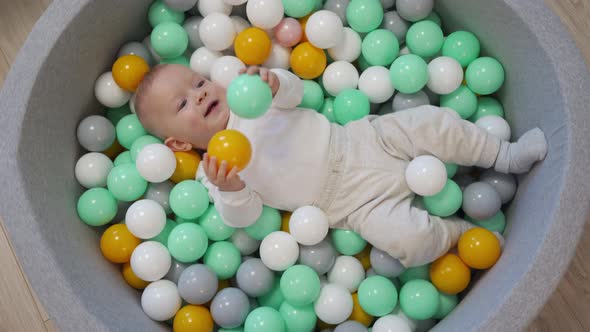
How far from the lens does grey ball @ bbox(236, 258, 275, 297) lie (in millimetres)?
1283

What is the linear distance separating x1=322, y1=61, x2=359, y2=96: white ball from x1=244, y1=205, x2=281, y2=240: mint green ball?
13.7 inches

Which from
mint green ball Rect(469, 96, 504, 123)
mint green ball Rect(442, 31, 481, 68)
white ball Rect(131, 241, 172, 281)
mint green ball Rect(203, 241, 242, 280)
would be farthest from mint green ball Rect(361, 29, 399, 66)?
white ball Rect(131, 241, 172, 281)

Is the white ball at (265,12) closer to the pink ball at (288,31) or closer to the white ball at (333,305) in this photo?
the pink ball at (288,31)

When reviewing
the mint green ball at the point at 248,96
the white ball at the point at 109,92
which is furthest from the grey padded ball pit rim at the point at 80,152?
the mint green ball at the point at 248,96

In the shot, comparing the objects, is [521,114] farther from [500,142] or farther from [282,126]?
[282,126]

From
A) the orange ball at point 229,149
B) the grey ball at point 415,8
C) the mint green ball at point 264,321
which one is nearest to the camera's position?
the orange ball at point 229,149

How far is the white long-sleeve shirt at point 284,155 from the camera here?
1298 millimetres

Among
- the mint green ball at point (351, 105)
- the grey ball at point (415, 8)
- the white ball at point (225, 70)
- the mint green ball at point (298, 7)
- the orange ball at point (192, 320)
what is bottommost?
the orange ball at point (192, 320)

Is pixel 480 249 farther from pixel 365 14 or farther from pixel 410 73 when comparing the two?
pixel 365 14

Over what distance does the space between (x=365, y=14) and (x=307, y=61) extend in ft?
0.59

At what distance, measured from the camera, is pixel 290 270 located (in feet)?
4.13

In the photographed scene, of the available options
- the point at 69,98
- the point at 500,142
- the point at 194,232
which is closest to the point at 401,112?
the point at 500,142

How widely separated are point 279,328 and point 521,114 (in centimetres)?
72

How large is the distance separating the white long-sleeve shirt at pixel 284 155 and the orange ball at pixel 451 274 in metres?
0.31
